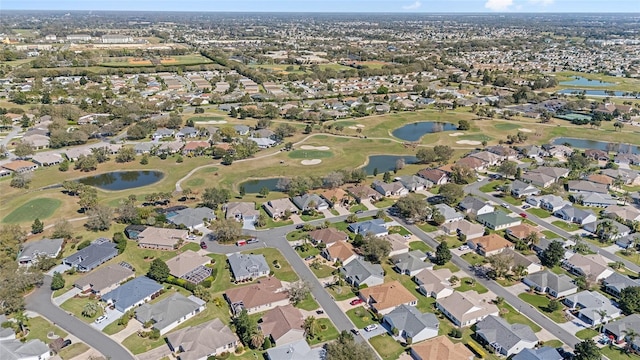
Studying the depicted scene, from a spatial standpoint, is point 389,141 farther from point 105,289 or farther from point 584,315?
point 105,289

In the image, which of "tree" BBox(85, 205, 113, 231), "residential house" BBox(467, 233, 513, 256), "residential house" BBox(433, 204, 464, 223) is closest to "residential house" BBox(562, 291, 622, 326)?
"residential house" BBox(467, 233, 513, 256)

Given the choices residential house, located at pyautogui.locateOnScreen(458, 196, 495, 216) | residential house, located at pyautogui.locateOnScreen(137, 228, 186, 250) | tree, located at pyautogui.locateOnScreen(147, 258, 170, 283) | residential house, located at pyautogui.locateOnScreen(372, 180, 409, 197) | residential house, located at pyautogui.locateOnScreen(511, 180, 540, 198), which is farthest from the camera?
residential house, located at pyautogui.locateOnScreen(372, 180, 409, 197)

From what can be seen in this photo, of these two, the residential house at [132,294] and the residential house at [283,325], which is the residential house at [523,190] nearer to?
the residential house at [283,325]

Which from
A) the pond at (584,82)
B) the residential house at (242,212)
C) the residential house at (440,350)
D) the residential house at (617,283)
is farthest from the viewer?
the pond at (584,82)

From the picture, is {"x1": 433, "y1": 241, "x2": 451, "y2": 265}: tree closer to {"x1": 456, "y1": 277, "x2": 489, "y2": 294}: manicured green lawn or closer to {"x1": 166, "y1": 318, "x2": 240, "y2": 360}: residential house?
{"x1": 456, "y1": 277, "x2": 489, "y2": 294}: manicured green lawn

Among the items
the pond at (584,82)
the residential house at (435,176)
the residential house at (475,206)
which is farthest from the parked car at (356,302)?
the pond at (584,82)

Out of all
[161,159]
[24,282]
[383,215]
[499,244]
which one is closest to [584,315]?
[499,244]
